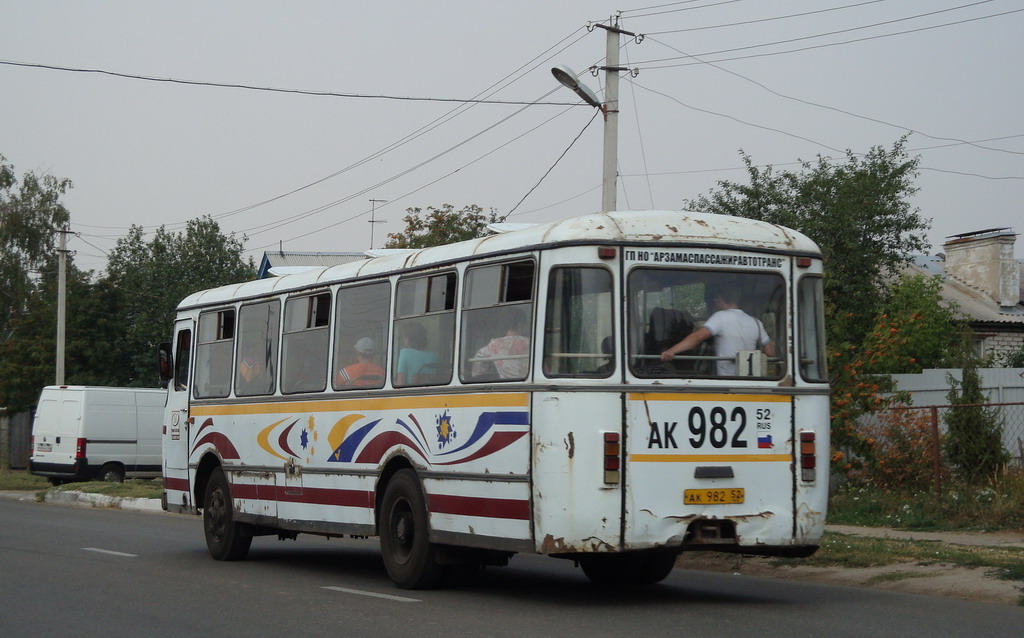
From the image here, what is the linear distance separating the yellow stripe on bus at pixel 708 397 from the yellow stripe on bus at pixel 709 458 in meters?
0.41

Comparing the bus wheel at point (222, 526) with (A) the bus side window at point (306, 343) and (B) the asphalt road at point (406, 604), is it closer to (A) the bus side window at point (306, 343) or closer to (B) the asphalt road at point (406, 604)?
(B) the asphalt road at point (406, 604)

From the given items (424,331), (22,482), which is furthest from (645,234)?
(22,482)

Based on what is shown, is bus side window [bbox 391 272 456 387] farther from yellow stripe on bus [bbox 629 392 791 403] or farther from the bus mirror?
the bus mirror

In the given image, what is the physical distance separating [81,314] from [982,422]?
112 ft

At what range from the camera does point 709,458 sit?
33.2 ft

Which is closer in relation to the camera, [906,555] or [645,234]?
[645,234]

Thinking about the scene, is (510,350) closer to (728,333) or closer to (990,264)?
(728,333)

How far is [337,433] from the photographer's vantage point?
A: 12.9 metres

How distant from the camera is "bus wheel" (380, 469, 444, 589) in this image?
37.4 feet

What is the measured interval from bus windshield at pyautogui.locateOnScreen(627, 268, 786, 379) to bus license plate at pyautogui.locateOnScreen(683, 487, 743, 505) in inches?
34.2

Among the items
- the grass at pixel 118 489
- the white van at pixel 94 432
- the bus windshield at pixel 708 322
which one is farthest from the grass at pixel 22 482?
the bus windshield at pixel 708 322

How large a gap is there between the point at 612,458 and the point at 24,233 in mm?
57991

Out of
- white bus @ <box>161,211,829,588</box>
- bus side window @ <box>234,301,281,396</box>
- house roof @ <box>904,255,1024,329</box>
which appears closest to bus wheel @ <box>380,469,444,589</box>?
white bus @ <box>161,211,829,588</box>

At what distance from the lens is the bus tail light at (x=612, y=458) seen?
386 inches
